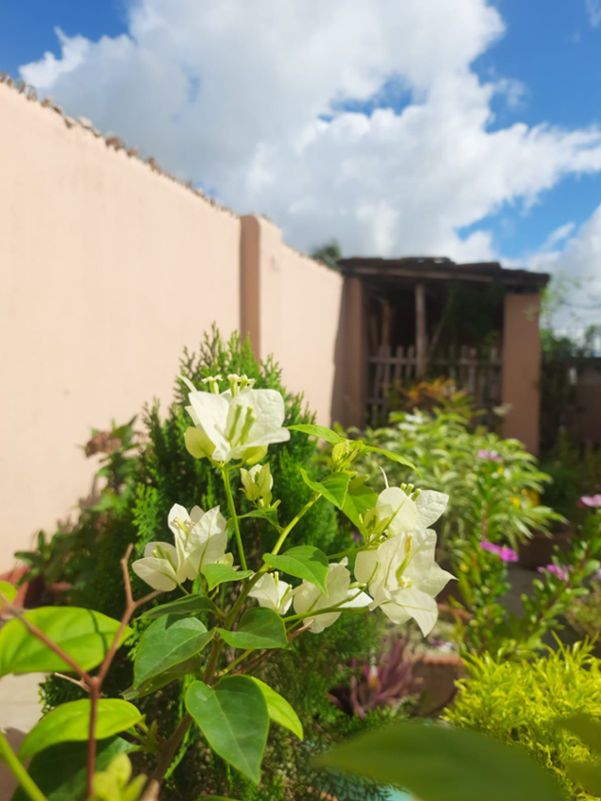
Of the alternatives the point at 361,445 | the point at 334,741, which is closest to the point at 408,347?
the point at 334,741

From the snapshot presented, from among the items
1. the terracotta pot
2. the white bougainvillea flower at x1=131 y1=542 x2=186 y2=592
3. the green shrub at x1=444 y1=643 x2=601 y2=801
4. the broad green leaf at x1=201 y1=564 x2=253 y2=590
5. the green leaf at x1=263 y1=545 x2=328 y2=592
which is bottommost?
the terracotta pot

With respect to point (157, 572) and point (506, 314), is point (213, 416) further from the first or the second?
point (506, 314)

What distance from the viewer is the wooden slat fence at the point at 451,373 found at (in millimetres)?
8070

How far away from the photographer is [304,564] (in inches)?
27.9

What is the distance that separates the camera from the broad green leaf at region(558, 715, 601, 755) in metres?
0.37

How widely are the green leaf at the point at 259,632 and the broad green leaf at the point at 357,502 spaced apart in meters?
0.14

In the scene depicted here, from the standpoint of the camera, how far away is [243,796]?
4.52 feet

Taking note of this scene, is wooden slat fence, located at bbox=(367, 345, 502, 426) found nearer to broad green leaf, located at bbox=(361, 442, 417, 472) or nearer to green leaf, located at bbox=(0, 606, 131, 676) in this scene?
broad green leaf, located at bbox=(361, 442, 417, 472)

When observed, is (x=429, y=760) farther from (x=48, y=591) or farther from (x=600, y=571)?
(x=48, y=591)

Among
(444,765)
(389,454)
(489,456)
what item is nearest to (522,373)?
(489,456)

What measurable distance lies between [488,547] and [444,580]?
230 cm

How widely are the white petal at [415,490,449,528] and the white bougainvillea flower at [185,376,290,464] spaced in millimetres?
191

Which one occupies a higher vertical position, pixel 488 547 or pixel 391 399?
pixel 391 399

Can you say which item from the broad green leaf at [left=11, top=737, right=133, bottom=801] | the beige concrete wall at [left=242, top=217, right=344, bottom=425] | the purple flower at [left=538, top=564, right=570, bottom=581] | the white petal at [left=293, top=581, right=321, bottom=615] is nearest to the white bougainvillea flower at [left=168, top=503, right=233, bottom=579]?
the white petal at [left=293, top=581, right=321, bottom=615]
